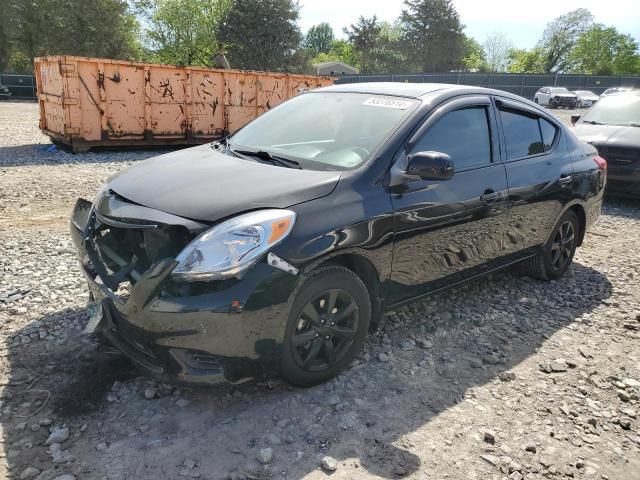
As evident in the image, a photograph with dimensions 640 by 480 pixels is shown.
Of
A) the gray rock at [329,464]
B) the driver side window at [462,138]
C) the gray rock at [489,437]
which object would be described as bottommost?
the gray rock at [489,437]

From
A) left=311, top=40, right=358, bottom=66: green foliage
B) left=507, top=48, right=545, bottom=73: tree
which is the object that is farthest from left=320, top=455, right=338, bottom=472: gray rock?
left=507, top=48, right=545, bottom=73: tree

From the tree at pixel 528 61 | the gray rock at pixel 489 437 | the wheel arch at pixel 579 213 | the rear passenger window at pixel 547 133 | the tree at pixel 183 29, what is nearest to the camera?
the gray rock at pixel 489 437

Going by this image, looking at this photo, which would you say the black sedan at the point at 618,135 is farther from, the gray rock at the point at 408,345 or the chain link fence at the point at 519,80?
the chain link fence at the point at 519,80

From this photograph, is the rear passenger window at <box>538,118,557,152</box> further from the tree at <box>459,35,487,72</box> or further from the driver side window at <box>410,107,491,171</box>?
the tree at <box>459,35,487,72</box>

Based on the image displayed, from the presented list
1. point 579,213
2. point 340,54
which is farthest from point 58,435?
point 340,54

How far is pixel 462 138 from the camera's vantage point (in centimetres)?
A: 369

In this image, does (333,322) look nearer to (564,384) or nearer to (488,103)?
(564,384)

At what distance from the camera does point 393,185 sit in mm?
3139

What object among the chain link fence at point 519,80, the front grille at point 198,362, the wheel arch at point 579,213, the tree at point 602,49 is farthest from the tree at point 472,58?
the front grille at point 198,362

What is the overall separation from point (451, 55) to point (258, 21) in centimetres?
3495

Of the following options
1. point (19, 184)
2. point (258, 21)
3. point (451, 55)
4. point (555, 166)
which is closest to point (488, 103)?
point (555, 166)

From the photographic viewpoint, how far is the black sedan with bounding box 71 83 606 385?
252 cm

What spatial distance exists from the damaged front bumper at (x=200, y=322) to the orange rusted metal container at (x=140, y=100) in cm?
909

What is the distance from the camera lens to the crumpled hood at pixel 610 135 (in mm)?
7941
